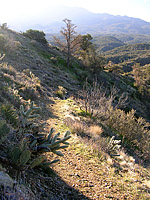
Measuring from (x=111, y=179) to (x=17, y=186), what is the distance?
231 cm

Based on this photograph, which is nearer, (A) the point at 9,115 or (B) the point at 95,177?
(B) the point at 95,177

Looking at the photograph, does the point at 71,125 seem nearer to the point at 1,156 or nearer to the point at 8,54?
the point at 1,156

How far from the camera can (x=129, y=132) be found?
27.0ft

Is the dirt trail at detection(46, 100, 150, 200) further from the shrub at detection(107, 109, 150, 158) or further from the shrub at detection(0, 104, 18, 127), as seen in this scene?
the shrub at detection(107, 109, 150, 158)

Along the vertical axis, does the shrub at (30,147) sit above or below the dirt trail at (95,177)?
above

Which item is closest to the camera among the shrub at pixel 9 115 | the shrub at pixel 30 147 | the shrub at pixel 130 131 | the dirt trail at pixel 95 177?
the shrub at pixel 30 147

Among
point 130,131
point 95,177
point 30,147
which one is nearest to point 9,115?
point 30,147

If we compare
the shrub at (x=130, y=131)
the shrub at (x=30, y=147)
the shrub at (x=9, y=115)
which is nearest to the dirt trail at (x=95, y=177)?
the shrub at (x=30, y=147)

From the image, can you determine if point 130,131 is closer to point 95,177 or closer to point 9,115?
point 95,177

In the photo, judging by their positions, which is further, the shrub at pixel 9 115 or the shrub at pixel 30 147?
the shrub at pixel 9 115

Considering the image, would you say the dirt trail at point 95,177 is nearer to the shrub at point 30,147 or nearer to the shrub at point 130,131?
the shrub at point 30,147

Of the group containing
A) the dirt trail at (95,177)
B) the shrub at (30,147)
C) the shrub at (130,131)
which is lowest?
the shrub at (130,131)

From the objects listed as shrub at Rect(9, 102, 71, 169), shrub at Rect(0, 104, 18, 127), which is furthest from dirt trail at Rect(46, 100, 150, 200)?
shrub at Rect(0, 104, 18, 127)

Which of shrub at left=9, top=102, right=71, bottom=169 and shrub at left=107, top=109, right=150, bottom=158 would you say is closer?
shrub at left=9, top=102, right=71, bottom=169
